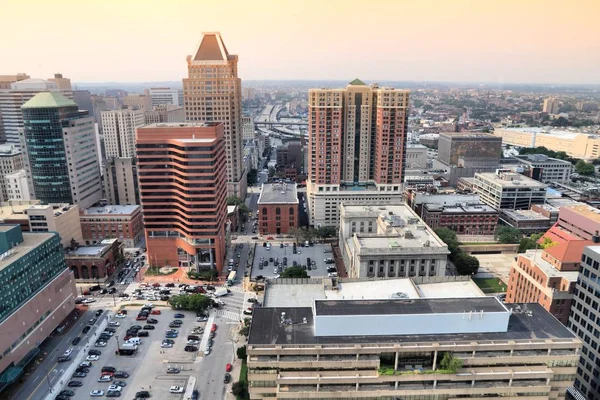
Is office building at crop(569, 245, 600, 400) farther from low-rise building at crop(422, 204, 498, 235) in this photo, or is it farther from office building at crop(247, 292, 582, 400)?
low-rise building at crop(422, 204, 498, 235)

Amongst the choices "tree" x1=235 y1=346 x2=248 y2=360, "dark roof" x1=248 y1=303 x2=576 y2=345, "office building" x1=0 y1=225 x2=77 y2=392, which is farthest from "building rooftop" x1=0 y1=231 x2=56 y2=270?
"dark roof" x1=248 y1=303 x2=576 y2=345

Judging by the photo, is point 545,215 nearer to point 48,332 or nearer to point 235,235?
point 235,235

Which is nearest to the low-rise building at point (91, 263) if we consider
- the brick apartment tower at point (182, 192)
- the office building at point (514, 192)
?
the brick apartment tower at point (182, 192)

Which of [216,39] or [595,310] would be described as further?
[216,39]

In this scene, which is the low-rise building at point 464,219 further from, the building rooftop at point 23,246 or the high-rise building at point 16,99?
the high-rise building at point 16,99

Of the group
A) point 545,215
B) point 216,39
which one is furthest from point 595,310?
point 216,39
